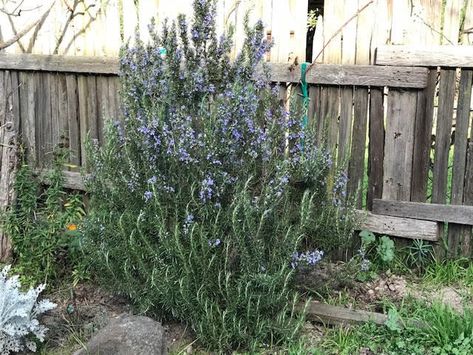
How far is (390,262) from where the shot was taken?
4734 millimetres

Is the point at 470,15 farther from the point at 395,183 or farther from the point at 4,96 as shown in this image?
the point at 4,96

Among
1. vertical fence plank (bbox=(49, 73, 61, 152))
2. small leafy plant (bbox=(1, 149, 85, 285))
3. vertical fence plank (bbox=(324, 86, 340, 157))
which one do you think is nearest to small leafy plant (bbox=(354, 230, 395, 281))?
vertical fence plank (bbox=(324, 86, 340, 157))

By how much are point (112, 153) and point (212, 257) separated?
111cm

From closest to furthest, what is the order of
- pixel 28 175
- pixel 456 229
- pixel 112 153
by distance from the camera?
pixel 112 153 → pixel 456 229 → pixel 28 175

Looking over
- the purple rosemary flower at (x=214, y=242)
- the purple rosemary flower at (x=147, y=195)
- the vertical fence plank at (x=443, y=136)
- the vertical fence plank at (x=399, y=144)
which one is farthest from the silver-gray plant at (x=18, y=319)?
the vertical fence plank at (x=443, y=136)

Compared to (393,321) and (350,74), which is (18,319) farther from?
(350,74)

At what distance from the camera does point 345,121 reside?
481 cm

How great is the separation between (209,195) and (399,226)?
1.69 m

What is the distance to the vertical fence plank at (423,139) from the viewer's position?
4535 millimetres

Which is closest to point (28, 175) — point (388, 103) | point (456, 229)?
point (388, 103)

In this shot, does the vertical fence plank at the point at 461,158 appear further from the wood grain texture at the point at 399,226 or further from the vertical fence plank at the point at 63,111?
the vertical fence plank at the point at 63,111

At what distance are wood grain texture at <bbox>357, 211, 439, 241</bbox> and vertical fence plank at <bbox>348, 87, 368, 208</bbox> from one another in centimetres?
14

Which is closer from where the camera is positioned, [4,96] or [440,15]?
[440,15]

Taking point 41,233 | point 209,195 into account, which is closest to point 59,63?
point 41,233
